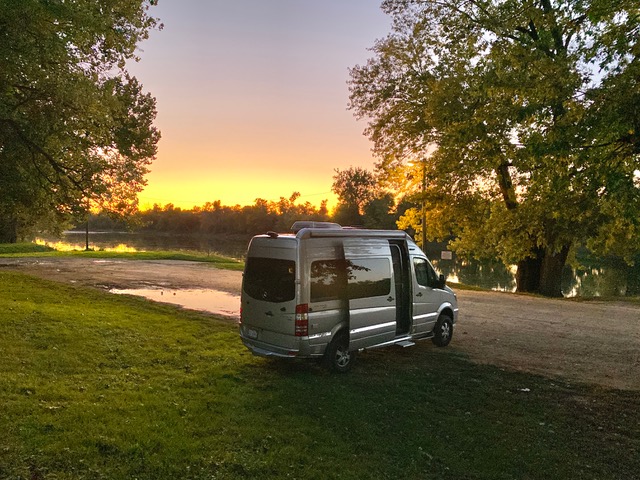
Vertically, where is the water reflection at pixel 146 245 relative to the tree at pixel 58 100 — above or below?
below

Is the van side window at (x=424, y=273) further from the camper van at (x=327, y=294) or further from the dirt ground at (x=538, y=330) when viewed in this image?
the dirt ground at (x=538, y=330)

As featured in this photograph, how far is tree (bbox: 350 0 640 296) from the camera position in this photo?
799 cm

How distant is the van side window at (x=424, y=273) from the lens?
10.1 m

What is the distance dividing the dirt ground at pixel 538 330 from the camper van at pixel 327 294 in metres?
2.38

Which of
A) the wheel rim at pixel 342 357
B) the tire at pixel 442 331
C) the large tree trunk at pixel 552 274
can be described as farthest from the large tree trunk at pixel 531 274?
the wheel rim at pixel 342 357

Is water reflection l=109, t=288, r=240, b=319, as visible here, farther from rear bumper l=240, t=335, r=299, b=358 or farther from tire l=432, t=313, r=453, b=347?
tire l=432, t=313, r=453, b=347

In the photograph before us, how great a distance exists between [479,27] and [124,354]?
11200mm

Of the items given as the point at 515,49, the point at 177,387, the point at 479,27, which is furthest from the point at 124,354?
the point at 479,27

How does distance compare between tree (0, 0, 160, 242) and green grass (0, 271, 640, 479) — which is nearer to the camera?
green grass (0, 271, 640, 479)

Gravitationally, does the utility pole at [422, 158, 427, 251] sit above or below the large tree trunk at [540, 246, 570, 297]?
above

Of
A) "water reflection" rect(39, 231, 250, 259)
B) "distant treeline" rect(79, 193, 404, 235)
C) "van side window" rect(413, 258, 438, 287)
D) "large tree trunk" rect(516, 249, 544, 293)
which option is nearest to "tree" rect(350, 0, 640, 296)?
"large tree trunk" rect(516, 249, 544, 293)

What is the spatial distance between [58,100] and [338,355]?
26.0 ft

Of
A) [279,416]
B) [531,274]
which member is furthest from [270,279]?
[531,274]

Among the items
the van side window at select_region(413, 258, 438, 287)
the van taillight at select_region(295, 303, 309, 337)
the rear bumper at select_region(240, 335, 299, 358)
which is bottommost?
the rear bumper at select_region(240, 335, 299, 358)
